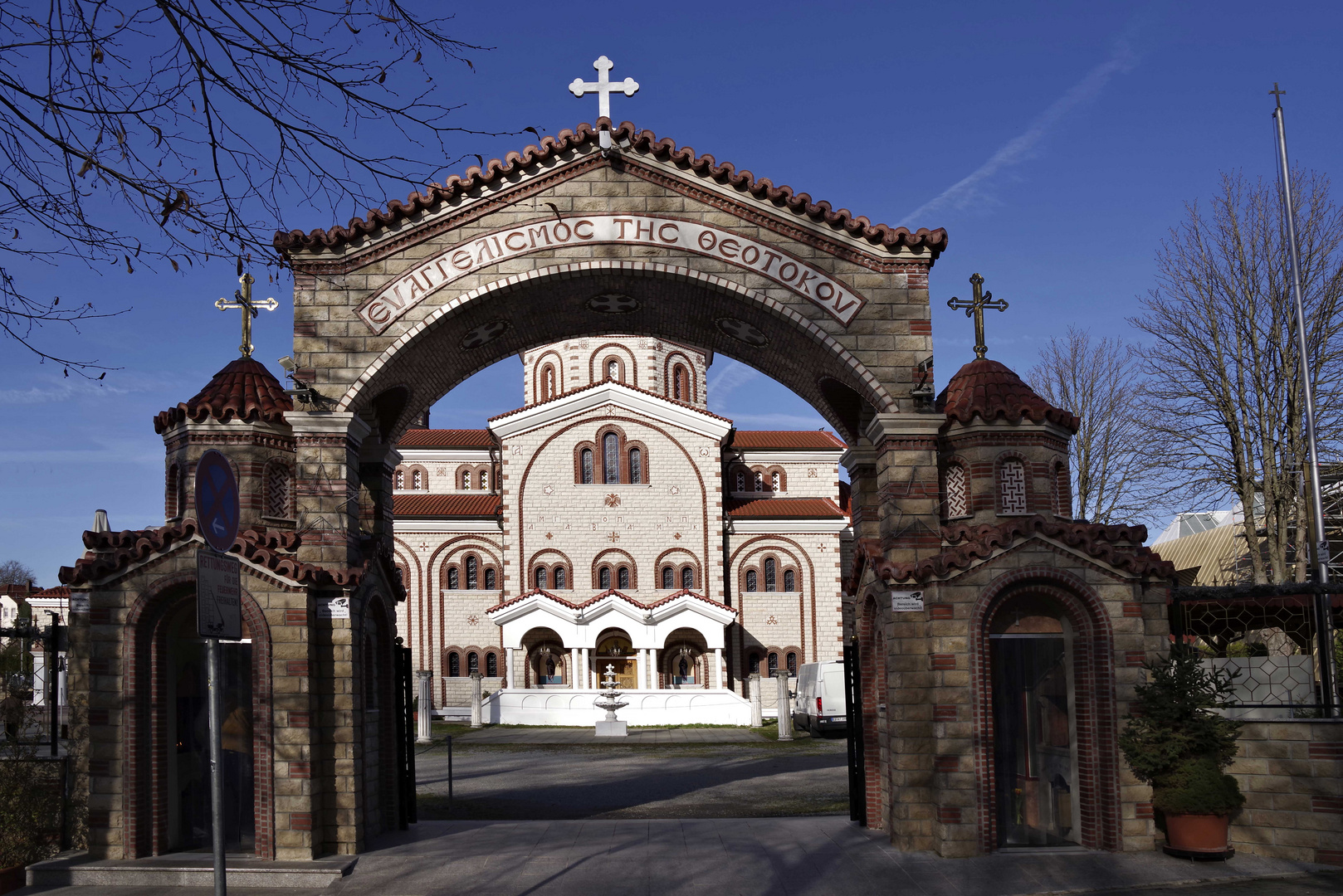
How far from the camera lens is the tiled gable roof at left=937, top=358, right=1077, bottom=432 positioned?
49.9 feet

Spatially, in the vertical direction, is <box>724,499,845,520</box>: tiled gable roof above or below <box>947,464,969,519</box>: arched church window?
above

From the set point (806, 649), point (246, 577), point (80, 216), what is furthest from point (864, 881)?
point (806, 649)

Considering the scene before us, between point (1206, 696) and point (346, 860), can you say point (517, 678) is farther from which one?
point (1206, 696)

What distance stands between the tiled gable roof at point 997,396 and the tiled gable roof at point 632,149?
8.53 ft

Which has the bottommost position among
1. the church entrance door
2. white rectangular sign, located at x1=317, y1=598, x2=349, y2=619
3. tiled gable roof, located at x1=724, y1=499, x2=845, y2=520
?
the church entrance door

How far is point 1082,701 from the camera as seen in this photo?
40.6 ft

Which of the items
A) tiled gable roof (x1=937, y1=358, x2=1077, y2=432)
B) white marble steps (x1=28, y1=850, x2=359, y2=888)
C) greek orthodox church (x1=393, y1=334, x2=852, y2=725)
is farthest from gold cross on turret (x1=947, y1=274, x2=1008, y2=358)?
greek orthodox church (x1=393, y1=334, x2=852, y2=725)

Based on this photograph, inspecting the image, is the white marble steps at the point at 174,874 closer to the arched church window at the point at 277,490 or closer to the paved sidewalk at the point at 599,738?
the arched church window at the point at 277,490

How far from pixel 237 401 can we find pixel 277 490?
4.19 feet

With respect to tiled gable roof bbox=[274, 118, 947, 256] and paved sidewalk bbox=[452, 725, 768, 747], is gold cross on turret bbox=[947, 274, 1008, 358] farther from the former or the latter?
paved sidewalk bbox=[452, 725, 768, 747]

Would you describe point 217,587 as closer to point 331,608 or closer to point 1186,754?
point 331,608

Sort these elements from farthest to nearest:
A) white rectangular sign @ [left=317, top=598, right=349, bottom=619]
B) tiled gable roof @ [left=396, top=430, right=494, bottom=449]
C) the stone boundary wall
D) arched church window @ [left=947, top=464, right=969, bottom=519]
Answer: tiled gable roof @ [left=396, top=430, right=494, bottom=449] < arched church window @ [left=947, top=464, right=969, bottom=519] < white rectangular sign @ [left=317, top=598, right=349, bottom=619] < the stone boundary wall

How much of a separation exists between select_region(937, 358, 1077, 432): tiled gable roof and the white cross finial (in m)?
5.59

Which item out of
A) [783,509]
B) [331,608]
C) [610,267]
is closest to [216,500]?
[331,608]
